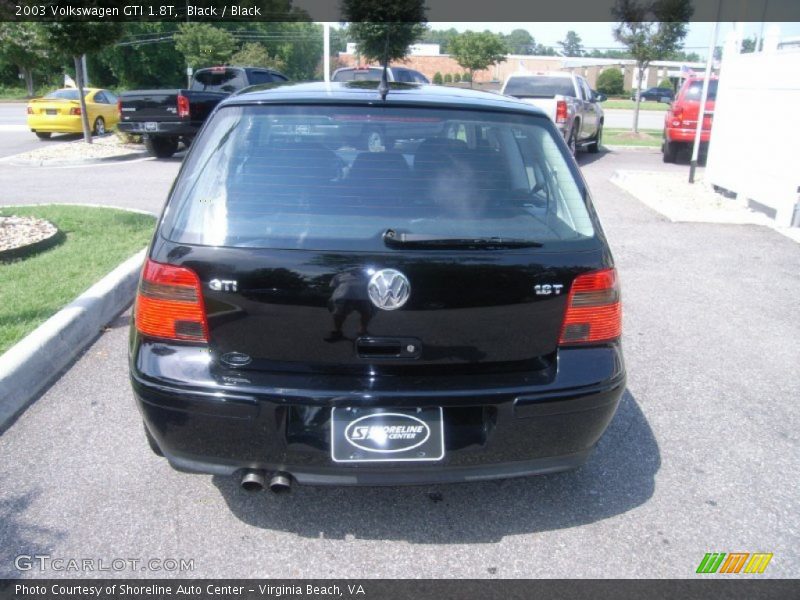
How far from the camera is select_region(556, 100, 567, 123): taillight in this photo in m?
12.7

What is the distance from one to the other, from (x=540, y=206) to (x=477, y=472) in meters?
1.11

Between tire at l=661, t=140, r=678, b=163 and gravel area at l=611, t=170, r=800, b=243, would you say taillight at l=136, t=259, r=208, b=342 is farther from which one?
tire at l=661, t=140, r=678, b=163

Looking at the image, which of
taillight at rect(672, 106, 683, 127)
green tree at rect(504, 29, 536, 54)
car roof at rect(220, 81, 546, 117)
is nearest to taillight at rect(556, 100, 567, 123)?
taillight at rect(672, 106, 683, 127)

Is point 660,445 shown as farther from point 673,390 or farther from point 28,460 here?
point 28,460

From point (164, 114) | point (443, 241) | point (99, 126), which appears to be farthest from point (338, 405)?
point (99, 126)

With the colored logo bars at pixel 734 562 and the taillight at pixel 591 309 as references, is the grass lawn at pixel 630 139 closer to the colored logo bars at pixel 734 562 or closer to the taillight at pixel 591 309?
the taillight at pixel 591 309

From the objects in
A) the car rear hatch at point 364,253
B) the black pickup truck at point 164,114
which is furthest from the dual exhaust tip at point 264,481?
the black pickup truck at point 164,114

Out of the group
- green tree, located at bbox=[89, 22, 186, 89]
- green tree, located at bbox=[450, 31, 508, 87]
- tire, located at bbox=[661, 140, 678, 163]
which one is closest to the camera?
tire, located at bbox=[661, 140, 678, 163]

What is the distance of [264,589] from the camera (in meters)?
2.46

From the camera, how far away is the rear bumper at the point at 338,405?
2.45 m

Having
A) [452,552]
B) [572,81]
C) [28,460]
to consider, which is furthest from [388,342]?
[572,81]

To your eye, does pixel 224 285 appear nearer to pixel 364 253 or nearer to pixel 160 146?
pixel 364 253

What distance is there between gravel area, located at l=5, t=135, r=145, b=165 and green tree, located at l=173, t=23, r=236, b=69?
82.9 feet

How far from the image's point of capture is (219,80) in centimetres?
1659
